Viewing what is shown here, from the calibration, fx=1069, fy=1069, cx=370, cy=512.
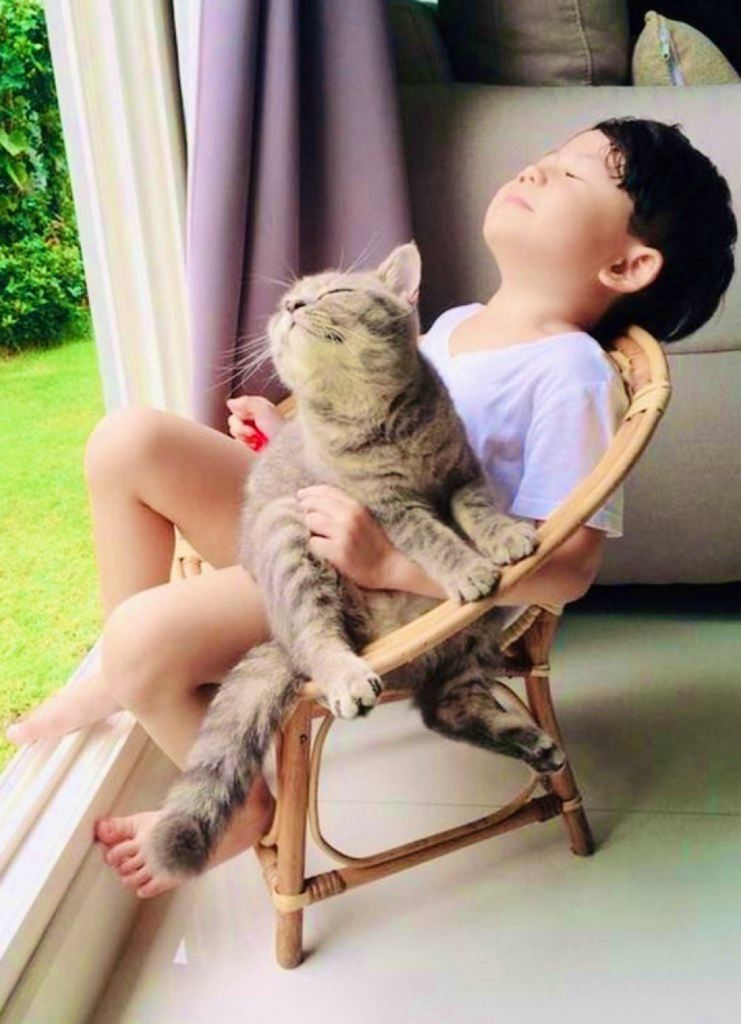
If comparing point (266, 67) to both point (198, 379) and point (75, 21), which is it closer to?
point (75, 21)

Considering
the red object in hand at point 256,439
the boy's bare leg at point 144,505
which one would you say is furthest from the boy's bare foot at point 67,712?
the red object in hand at point 256,439

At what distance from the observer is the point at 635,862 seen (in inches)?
55.4

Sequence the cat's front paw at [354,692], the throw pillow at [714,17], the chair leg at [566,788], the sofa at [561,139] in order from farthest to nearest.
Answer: the throw pillow at [714,17], the sofa at [561,139], the chair leg at [566,788], the cat's front paw at [354,692]

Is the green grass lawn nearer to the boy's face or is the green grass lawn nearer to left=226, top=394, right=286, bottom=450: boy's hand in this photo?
left=226, top=394, right=286, bottom=450: boy's hand

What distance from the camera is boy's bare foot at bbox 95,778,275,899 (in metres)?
1.26

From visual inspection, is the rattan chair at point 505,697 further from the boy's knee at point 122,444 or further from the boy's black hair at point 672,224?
the boy's knee at point 122,444

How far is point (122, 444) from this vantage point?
133 centimetres

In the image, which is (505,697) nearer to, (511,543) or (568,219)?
(511,543)

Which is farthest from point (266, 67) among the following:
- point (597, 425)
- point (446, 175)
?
point (597, 425)

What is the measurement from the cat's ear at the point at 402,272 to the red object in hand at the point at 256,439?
397mm

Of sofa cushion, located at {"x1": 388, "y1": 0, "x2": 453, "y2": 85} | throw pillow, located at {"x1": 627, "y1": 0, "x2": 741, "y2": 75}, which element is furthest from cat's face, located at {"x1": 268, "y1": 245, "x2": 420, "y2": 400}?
throw pillow, located at {"x1": 627, "y1": 0, "x2": 741, "y2": 75}

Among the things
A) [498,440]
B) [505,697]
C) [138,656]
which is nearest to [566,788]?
[505,697]

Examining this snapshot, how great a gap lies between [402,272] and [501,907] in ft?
2.59

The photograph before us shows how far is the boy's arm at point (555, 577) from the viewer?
1.12 metres
